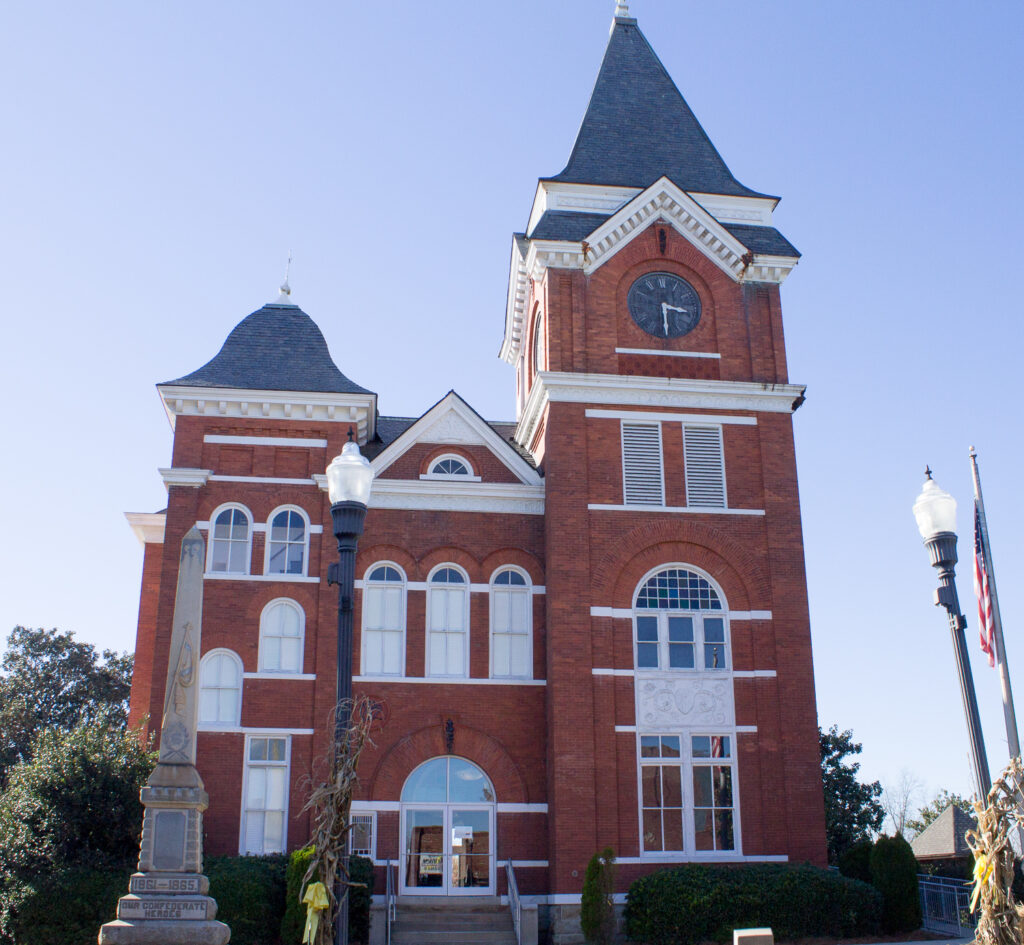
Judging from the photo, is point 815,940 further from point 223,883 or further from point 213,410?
point 213,410

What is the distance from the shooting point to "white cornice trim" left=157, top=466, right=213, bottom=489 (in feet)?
81.9

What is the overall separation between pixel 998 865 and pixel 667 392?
16767mm

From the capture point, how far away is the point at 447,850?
76.1 ft

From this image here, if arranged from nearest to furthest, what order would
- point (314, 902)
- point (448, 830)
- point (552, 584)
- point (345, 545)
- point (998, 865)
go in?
point (998, 865)
point (314, 902)
point (345, 545)
point (448, 830)
point (552, 584)

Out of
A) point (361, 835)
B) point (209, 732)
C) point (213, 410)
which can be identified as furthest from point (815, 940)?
point (213, 410)

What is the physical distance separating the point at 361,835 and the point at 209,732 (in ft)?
12.6

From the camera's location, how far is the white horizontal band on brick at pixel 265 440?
25.7 meters

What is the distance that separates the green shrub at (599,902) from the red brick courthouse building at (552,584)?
4.51 feet

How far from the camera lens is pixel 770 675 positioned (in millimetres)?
→ 24094

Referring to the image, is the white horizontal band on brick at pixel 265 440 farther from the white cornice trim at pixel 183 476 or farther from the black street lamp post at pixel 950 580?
the black street lamp post at pixel 950 580

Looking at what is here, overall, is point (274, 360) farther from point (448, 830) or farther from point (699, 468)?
point (448, 830)

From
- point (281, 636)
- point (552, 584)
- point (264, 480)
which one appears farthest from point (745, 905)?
point (264, 480)

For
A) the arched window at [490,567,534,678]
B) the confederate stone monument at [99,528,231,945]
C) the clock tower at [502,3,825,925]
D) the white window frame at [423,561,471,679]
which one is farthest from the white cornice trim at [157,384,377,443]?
the confederate stone monument at [99,528,231,945]

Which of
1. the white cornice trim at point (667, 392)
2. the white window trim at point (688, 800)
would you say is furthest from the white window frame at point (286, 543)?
the white window trim at point (688, 800)
